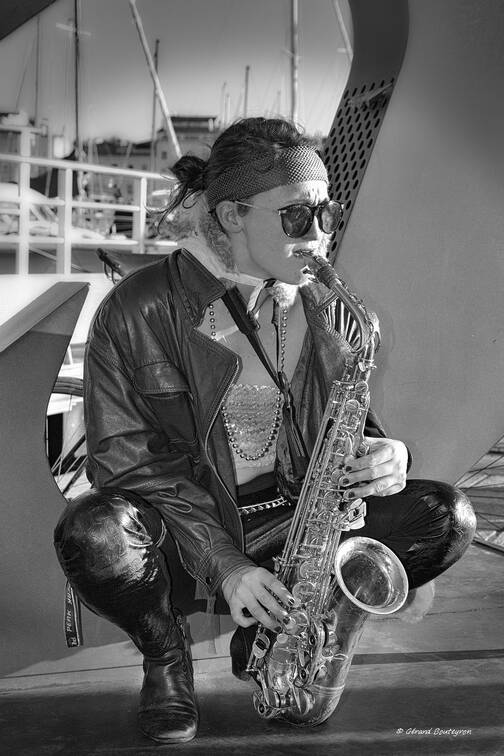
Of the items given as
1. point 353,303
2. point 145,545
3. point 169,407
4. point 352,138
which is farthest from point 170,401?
point 352,138

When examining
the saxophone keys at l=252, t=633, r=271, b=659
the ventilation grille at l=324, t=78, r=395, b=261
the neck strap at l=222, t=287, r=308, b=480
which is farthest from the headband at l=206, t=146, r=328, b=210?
the ventilation grille at l=324, t=78, r=395, b=261

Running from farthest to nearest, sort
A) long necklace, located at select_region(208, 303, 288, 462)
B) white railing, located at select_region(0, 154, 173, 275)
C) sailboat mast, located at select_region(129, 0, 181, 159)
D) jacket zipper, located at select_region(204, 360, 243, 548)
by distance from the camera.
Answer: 1. sailboat mast, located at select_region(129, 0, 181, 159)
2. white railing, located at select_region(0, 154, 173, 275)
3. long necklace, located at select_region(208, 303, 288, 462)
4. jacket zipper, located at select_region(204, 360, 243, 548)

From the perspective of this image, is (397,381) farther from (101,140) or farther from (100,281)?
(101,140)

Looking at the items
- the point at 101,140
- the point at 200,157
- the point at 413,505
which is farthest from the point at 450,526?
the point at 101,140

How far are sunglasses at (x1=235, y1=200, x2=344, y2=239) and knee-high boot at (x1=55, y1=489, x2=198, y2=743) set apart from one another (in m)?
0.66

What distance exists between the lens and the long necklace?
6.81 ft

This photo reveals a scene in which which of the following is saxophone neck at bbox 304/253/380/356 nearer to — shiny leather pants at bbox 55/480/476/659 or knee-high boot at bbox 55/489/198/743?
shiny leather pants at bbox 55/480/476/659

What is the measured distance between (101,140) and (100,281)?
6239 millimetres

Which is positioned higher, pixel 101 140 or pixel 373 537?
pixel 373 537

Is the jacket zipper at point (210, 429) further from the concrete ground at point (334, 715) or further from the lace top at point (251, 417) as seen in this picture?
the concrete ground at point (334, 715)

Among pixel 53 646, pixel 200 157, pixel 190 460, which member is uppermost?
pixel 200 157

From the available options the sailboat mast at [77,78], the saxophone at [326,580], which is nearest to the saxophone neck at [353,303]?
the saxophone at [326,580]

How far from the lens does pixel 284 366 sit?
7.11 ft

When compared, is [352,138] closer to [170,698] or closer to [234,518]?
[234,518]
